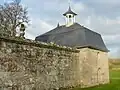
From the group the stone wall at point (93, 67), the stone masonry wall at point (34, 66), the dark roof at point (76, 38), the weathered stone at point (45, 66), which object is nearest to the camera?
the stone masonry wall at point (34, 66)

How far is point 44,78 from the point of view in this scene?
14.5m

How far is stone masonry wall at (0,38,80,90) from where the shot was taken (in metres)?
11.7

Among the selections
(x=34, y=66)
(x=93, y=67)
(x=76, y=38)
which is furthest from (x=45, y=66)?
(x=93, y=67)

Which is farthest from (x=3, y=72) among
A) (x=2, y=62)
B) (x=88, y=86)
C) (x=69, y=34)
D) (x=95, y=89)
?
(x=69, y=34)

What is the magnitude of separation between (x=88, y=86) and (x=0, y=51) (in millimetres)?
10166

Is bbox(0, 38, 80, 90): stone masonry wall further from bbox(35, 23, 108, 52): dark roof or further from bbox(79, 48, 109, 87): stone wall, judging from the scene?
bbox(35, 23, 108, 52): dark roof

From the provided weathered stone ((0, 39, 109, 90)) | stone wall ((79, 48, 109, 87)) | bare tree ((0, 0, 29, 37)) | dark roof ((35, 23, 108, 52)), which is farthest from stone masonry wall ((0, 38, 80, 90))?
bare tree ((0, 0, 29, 37))

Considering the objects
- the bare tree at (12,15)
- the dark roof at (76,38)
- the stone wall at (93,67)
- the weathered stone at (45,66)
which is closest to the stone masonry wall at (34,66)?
the weathered stone at (45,66)

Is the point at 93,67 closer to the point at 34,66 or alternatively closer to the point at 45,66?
the point at 45,66

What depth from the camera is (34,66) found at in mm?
13656

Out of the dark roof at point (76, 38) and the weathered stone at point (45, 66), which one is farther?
the dark roof at point (76, 38)

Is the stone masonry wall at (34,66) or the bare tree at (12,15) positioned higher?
the bare tree at (12,15)

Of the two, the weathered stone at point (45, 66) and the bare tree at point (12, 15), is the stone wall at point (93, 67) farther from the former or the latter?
the bare tree at point (12, 15)

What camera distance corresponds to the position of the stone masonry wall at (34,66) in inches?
462
